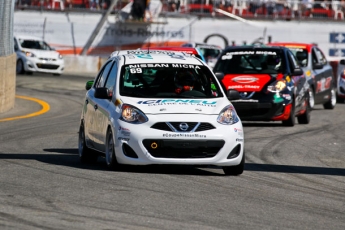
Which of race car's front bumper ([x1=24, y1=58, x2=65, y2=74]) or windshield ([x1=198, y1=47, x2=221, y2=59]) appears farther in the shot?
windshield ([x1=198, y1=47, x2=221, y2=59])

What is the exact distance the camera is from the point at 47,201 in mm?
8305

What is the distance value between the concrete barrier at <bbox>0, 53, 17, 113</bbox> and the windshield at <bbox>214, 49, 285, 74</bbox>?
4.42 meters

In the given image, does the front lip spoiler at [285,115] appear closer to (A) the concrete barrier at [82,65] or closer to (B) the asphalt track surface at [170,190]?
(B) the asphalt track surface at [170,190]

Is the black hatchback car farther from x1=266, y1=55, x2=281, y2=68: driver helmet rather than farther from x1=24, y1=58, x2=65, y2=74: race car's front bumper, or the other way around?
x1=24, y1=58, x2=65, y2=74: race car's front bumper

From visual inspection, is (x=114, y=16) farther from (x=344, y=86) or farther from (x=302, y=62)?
(x=302, y=62)

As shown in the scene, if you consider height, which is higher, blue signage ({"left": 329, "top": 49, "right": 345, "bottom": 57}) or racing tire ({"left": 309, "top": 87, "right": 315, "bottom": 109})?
racing tire ({"left": 309, "top": 87, "right": 315, "bottom": 109})

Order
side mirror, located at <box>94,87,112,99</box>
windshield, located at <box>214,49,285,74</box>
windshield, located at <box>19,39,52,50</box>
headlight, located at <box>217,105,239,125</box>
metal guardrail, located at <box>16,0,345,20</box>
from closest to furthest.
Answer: headlight, located at <box>217,105,239,125</box> → side mirror, located at <box>94,87,112,99</box> → windshield, located at <box>214,49,285,74</box> → windshield, located at <box>19,39,52,50</box> → metal guardrail, located at <box>16,0,345,20</box>

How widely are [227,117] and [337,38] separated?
126 ft

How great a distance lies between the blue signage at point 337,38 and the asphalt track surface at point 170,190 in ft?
108

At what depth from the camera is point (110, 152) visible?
10.9 metres

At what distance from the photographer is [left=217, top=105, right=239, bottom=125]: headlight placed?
10.6 m

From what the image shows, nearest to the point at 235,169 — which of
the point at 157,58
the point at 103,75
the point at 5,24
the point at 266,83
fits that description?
the point at 157,58

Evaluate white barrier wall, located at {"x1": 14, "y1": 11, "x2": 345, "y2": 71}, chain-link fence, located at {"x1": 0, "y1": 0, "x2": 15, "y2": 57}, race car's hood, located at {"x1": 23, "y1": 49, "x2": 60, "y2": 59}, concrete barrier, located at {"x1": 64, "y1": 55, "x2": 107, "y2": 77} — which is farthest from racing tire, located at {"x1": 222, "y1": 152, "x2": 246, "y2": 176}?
white barrier wall, located at {"x1": 14, "y1": 11, "x2": 345, "y2": 71}

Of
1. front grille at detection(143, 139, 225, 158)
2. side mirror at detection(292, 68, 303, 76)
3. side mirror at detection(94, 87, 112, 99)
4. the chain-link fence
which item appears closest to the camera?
front grille at detection(143, 139, 225, 158)
